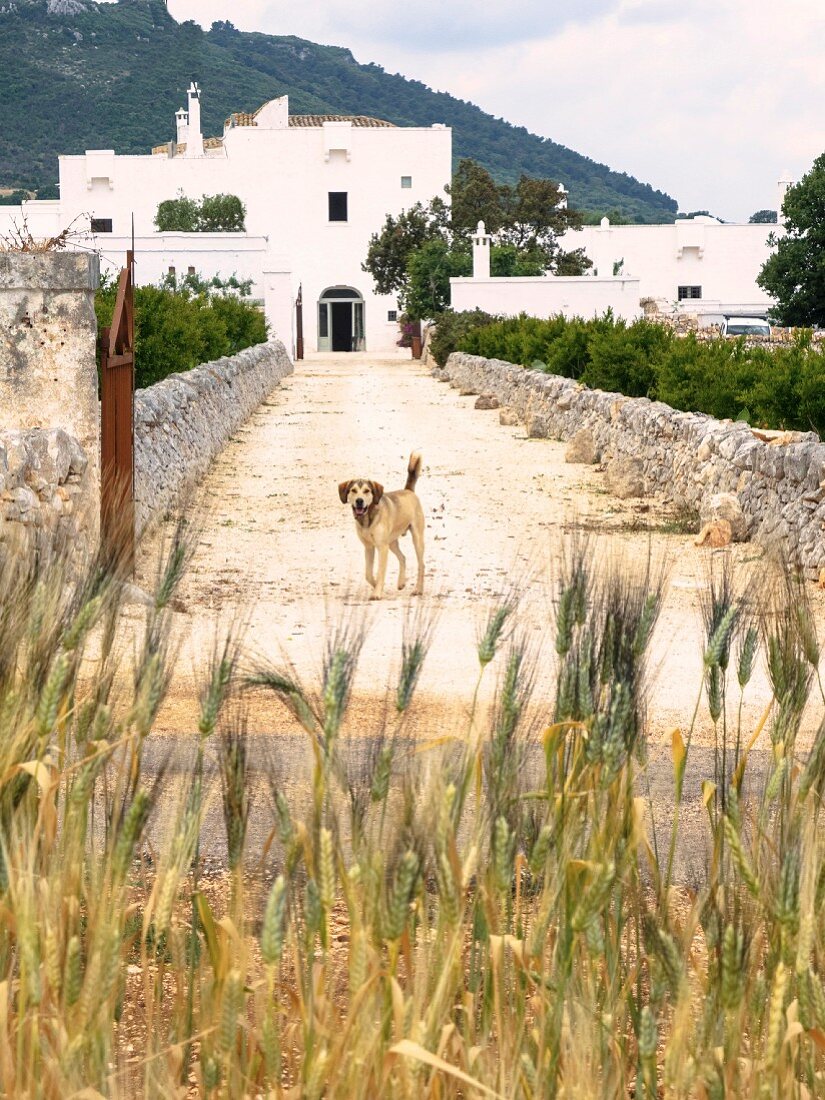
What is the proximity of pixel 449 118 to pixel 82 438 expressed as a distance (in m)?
119

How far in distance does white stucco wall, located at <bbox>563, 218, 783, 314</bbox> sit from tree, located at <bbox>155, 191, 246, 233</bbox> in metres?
13.2

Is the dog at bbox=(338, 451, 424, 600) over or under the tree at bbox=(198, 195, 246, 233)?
under

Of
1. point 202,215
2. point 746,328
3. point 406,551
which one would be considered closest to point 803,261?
point 746,328

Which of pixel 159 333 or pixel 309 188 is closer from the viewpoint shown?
pixel 159 333

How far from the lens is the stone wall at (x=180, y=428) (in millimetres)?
10664

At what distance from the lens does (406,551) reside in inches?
407

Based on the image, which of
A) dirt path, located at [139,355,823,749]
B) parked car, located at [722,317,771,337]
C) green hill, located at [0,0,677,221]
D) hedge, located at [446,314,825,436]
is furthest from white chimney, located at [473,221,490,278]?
green hill, located at [0,0,677,221]

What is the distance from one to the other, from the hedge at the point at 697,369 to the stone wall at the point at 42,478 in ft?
20.2

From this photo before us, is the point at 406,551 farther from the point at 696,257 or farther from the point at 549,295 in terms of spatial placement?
the point at 696,257

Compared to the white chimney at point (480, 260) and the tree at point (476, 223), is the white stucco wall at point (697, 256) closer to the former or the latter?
the tree at point (476, 223)

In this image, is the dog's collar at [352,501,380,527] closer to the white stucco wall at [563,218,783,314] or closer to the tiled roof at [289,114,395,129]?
the white stucco wall at [563,218,783,314]

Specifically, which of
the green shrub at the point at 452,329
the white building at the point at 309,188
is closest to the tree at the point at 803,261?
the green shrub at the point at 452,329

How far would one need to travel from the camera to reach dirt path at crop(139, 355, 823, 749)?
5.32 metres

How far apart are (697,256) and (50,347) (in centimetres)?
5446
